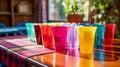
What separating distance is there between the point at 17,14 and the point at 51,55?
369cm

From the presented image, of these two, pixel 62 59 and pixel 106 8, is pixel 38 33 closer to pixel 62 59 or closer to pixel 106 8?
pixel 62 59

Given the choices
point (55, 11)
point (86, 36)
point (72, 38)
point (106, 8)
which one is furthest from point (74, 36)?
point (55, 11)

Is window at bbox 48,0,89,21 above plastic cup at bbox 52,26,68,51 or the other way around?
above

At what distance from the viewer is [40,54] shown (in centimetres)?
79

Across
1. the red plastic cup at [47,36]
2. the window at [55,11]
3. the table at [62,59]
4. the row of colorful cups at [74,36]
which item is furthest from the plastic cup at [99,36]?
the window at [55,11]

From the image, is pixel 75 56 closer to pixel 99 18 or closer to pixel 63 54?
pixel 63 54

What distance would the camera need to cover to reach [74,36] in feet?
2.91

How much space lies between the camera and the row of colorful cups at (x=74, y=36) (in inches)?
30.8

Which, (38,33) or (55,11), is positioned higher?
(55,11)

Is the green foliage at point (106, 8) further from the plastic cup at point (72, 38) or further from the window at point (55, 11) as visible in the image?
the window at point (55, 11)

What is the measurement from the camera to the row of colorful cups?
78 centimetres

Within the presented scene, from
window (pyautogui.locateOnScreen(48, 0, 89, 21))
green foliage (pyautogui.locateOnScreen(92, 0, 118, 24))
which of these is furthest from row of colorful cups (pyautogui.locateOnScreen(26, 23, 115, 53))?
window (pyautogui.locateOnScreen(48, 0, 89, 21))

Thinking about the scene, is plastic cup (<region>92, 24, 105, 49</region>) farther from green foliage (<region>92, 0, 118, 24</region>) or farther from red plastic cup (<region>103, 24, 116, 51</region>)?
green foliage (<region>92, 0, 118, 24</region>)

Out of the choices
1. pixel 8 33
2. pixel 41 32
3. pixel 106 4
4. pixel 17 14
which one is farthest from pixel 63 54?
pixel 17 14
